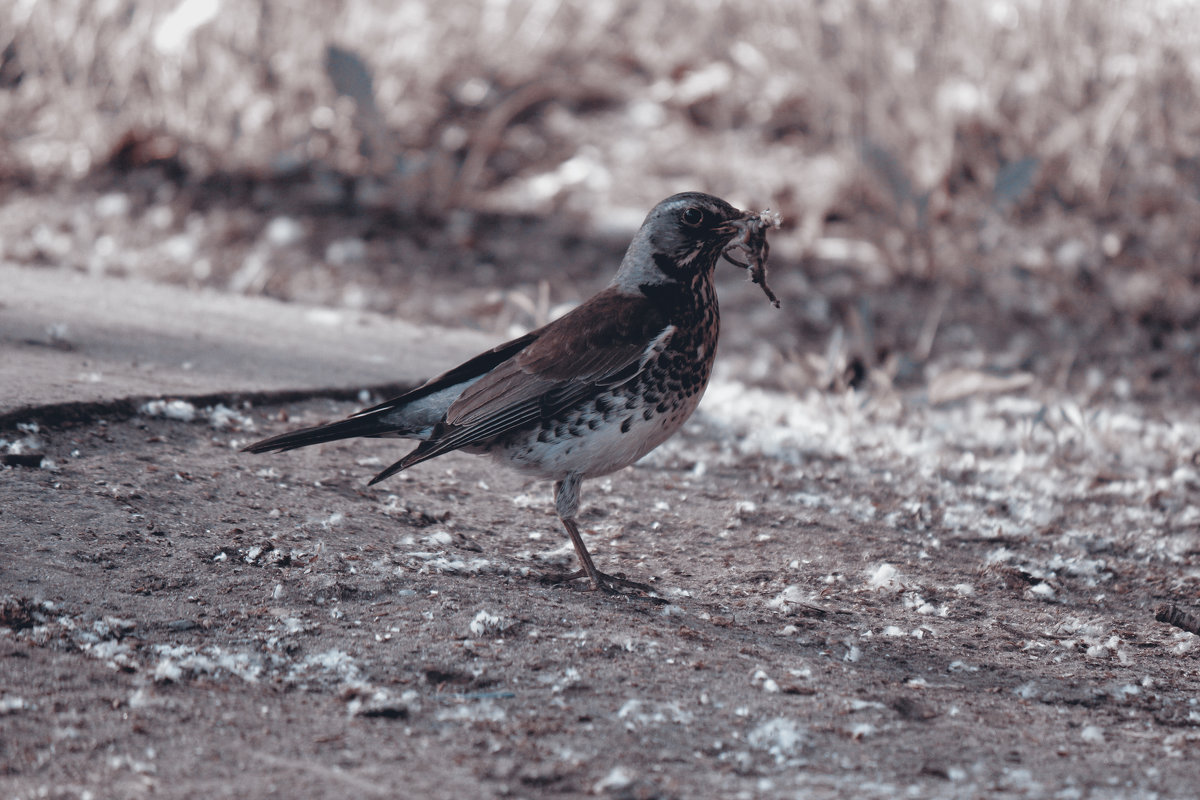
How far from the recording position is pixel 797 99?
7.55 metres

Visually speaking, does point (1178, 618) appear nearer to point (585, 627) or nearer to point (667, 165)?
point (585, 627)

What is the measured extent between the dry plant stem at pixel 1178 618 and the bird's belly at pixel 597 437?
1269 millimetres

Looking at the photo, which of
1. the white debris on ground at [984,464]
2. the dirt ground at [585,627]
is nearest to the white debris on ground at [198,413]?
the dirt ground at [585,627]

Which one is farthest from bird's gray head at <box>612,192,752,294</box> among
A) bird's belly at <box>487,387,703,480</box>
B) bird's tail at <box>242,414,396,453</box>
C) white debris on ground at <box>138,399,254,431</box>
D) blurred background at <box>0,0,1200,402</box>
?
blurred background at <box>0,0,1200,402</box>

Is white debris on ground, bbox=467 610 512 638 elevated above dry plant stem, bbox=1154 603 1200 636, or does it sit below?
below

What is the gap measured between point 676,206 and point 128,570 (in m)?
1.68

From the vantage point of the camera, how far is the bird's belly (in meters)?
3.00

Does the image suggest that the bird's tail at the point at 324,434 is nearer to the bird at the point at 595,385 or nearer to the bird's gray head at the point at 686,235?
the bird at the point at 595,385

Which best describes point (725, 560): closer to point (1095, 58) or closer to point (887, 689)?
point (887, 689)

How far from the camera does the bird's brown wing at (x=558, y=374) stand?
3041 millimetres

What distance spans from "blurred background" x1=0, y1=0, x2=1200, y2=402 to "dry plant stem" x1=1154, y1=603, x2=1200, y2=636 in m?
2.60

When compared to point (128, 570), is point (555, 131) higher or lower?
higher

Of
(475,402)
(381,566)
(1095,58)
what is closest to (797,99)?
(1095,58)

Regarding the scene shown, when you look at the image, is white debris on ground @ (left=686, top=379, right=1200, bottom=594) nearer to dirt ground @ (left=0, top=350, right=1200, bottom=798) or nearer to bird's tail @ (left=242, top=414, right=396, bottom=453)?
dirt ground @ (left=0, top=350, right=1200, bottom=798)
